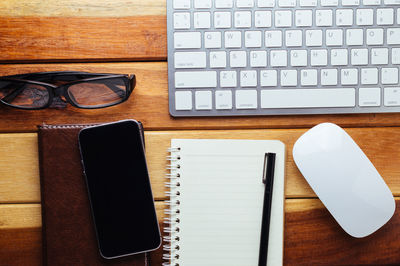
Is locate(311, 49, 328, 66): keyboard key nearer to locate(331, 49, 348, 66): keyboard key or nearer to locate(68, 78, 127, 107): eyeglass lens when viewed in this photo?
locate(331, 49, 348, 66): keyboard key

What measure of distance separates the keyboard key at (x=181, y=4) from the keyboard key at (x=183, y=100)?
Result: 0.14 metres

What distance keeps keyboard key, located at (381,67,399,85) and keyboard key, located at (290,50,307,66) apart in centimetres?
14

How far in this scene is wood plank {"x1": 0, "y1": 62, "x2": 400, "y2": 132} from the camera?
58 cm

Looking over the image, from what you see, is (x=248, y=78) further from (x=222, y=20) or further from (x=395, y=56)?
(x=395, y=56)

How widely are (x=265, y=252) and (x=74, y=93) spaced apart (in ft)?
1.44

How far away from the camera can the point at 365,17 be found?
1.80 ft

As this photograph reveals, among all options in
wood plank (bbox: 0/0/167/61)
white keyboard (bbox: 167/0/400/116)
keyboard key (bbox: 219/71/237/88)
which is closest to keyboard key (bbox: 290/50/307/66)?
white keyboard (bbox: 167/0/400/116)

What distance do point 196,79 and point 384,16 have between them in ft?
1.12

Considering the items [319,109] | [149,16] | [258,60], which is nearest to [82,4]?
[149,16]

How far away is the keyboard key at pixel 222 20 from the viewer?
55 cm

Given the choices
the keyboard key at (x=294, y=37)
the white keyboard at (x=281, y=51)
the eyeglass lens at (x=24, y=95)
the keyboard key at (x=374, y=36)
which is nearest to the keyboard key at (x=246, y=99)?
the white keyboard at (x=281, y=51)

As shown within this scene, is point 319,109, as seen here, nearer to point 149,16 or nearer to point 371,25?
point 371,25

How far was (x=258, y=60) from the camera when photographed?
0.55 metres

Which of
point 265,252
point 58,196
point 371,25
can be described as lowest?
point 265,252
